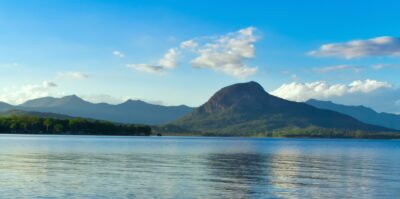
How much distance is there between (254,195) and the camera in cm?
4822

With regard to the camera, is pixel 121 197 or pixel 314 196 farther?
pixel 314 196

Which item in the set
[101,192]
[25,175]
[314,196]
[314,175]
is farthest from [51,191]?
[314,175]

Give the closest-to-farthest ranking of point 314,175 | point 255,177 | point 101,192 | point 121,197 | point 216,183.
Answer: point 121,197 → point 101,192 → point 216,183 → point 255,177 → point 314,175

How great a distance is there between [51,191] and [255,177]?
28285 mm

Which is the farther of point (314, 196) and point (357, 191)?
point (357, 191)

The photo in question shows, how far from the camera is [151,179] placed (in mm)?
58156

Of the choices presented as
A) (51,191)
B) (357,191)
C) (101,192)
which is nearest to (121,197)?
(101,192)

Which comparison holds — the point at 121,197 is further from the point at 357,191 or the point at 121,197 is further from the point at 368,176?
the point at 368,176

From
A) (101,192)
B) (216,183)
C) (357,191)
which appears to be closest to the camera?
(101,192)

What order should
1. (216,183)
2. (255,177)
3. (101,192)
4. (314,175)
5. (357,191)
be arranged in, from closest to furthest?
(101,192) < (357,191) < (216,183) < (255,177) < (314,175)

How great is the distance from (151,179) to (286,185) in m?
15.3

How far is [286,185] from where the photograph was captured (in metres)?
56.6

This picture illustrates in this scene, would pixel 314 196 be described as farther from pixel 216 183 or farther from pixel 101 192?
pixel 101 192

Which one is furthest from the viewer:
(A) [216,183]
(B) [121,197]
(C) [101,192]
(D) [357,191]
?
(A) [216,183]
